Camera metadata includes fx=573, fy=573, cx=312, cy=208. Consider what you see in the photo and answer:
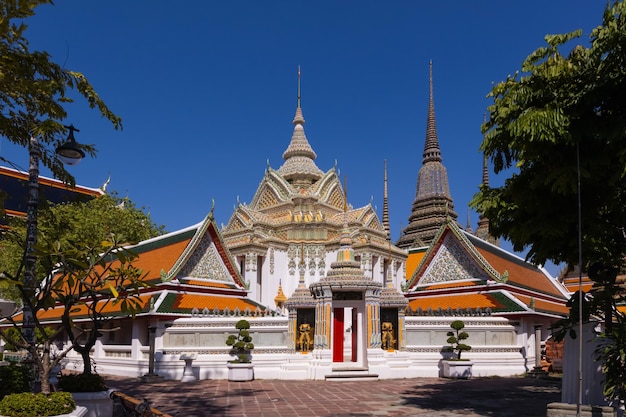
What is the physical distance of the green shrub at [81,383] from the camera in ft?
30.0

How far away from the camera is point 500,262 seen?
26219 millimetres

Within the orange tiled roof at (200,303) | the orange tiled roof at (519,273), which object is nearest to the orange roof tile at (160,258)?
the orange tiled roof at (200,303)

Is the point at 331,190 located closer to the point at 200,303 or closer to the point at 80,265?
the point at 200,303

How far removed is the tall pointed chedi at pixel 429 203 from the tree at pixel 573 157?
32933 mm

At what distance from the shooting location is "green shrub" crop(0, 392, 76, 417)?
6.84m

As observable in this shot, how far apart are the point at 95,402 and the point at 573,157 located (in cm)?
845

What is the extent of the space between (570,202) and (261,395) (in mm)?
8392

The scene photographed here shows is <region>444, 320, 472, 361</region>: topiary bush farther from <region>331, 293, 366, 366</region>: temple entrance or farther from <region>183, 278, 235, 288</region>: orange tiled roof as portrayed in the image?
<region>183, 278, 235, 288</region>: orange tiled roof

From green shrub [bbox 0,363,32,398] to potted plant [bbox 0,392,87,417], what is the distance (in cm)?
207

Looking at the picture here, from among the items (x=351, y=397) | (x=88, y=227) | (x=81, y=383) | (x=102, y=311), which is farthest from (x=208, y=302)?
(x=81, y=383)

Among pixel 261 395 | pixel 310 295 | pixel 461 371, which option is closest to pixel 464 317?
pixel 461 371

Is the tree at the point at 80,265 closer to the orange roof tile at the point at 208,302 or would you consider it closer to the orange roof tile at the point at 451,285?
the orange roof tile at the point at 208,302

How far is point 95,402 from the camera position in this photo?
9.08 metres

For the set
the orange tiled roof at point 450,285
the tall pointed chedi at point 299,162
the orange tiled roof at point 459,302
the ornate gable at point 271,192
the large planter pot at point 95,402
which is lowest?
the large planter pot at point 95,402
